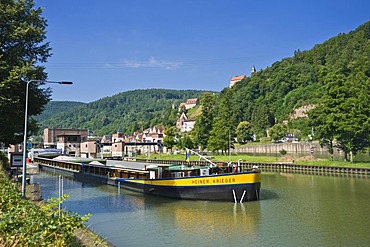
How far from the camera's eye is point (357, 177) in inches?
1502

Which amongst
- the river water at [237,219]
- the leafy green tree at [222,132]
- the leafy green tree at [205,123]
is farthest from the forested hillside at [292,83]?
the river water at [237,219]

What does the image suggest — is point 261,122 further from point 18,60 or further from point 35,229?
point 35,229

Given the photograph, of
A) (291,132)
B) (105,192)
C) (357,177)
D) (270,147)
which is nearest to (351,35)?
(291,132)

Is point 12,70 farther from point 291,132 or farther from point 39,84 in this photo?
point 291,132

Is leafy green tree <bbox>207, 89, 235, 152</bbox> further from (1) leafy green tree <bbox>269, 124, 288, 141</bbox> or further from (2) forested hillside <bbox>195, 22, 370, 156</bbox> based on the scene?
(1) leafy green tree <bbox>269, 124, 288, 141</bbox>

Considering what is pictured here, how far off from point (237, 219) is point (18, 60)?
1620cm

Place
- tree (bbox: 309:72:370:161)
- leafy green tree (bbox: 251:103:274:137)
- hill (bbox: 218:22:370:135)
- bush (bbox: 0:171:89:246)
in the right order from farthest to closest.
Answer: hill (bbox: 218:22:370:135) → leafy green tree (bbox: 251:103:274:137) → tree (bbox: 309:72:370:161) → bush (bbox: 0:171:89:246)

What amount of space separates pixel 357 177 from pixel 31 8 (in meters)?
36.2

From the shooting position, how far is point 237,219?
63.2 ft

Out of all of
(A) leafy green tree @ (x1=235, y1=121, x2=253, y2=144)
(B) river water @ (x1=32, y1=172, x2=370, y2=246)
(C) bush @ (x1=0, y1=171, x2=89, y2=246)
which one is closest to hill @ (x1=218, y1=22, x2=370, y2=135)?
(A) leafy green tree @ (x1=235, y1=121, x2=253, y2=144)

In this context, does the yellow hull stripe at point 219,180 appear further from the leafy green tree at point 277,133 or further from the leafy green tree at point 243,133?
the leafy green tree at point 243,133

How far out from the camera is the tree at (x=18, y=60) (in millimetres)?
19531

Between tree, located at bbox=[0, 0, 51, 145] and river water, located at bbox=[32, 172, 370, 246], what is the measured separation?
23.7 ft

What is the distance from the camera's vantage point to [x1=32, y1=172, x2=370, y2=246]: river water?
50.0 ft
